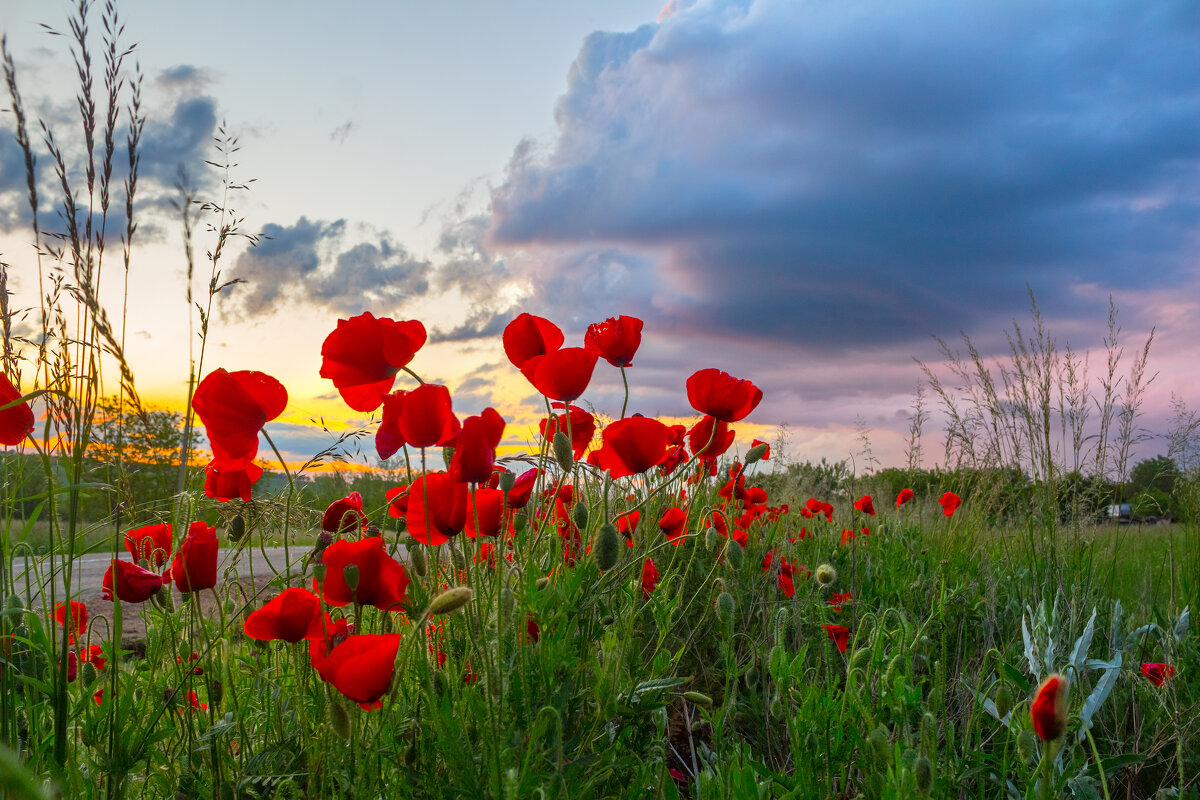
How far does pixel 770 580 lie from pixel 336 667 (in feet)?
8.69

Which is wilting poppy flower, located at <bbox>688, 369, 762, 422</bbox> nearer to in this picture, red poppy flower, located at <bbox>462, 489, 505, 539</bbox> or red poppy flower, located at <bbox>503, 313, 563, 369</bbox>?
red poppy flower, located at <bbox>503, 313, 563, 369</bbox>

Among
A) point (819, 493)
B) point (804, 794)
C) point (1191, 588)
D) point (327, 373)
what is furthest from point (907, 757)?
point (819, 493)

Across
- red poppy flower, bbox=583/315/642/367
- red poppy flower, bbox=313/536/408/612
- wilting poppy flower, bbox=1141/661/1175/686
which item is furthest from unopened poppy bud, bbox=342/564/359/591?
wilting poppy flower, bbox=1141/661/1175/686

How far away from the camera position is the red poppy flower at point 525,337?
167cm

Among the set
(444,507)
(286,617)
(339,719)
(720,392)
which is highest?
(720,392)

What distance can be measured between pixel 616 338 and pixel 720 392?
27cm

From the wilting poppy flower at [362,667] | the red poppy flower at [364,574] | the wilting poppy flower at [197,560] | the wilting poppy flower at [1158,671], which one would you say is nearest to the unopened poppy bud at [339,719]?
the wilting poppy flower at [362,667]

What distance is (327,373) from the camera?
149cm

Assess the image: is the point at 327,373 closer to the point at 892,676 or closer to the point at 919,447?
the point at 892,676

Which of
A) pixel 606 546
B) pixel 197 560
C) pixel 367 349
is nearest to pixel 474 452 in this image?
pixel 606 546

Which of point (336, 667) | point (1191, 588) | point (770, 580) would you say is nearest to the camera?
point (336, 667)

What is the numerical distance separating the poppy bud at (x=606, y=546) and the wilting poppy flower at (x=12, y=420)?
1200mm

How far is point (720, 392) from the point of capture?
178 centimetres

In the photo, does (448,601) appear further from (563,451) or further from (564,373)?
(564,373)
